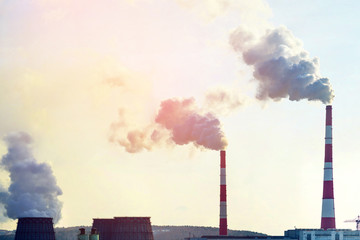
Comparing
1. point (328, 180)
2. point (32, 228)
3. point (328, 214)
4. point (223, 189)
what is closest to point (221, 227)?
point (223, 189)

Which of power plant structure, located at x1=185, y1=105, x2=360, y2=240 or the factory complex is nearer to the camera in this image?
power plant structure, located at x1=185, y1=105, x2=360, y2=240

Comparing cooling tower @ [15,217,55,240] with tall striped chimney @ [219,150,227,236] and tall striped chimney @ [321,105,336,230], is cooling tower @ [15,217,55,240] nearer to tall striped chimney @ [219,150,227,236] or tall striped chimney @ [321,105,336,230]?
tall striped chimney @ [219,150,227,236]

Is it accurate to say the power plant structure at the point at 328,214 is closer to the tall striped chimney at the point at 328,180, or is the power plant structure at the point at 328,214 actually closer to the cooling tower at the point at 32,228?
the tall striped chimney at the point at 328,180

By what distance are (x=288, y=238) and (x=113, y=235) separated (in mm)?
40030

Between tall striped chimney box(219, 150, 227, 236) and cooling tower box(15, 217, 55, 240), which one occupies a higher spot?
tall striped chimney box(219, 150, 227, 236)

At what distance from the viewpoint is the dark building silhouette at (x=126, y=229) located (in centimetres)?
16188

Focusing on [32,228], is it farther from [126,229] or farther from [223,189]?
[223,189]

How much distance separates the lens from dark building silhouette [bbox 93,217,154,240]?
16188cm

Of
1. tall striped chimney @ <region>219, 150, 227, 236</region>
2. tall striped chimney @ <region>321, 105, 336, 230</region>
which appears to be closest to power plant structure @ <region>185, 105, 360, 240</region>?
tall striped chimney @ <region>321, 105, 336, 230</region>

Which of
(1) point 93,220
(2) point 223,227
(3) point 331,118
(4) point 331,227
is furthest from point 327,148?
(1) point 93,220

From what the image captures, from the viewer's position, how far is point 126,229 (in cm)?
16250

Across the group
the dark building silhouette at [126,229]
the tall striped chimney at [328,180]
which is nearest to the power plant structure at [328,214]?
the tall striped chimney at [328,180]

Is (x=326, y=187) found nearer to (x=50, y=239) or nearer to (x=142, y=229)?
(x=142, y=229)

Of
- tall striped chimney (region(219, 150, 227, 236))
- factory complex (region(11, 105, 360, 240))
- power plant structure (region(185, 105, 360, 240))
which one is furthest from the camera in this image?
tall striped chimney (region(219, 150, 227, 236))
